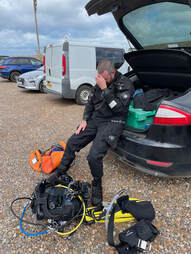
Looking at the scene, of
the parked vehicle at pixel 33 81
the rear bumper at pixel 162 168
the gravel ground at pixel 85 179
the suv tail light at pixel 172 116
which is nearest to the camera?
the gravel ground at pixel 85 179

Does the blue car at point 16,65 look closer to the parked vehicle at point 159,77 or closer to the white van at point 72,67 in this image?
the white van at point 72,67

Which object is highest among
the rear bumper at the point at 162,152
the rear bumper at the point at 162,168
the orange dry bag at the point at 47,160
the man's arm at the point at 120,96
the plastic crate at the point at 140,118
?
the man's arm at the point at 120,96

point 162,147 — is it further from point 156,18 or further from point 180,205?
point 156,18

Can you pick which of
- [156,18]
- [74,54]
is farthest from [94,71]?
[156,18]

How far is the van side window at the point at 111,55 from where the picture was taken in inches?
267

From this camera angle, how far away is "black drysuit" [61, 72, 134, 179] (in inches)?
89.3

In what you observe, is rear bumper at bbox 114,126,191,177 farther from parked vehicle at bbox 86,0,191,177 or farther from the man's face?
the man's face

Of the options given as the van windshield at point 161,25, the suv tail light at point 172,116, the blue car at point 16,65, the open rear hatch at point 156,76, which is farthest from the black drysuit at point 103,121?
the blue car at point 16,65

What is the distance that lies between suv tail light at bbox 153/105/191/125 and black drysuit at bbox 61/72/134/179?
48 cm

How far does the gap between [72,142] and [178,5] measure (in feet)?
7.01

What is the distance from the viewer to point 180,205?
230cm

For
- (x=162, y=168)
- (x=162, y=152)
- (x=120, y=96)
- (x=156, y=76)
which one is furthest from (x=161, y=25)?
(x=162, y=168)

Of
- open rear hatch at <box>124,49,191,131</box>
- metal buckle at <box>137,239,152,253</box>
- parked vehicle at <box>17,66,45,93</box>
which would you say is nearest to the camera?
metal buckle at <box>137,239,152,253</box>

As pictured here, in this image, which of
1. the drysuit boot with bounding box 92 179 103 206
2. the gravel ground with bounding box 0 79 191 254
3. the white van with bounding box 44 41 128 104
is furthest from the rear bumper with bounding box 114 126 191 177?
the white van with bounding box 44 41 128 104
